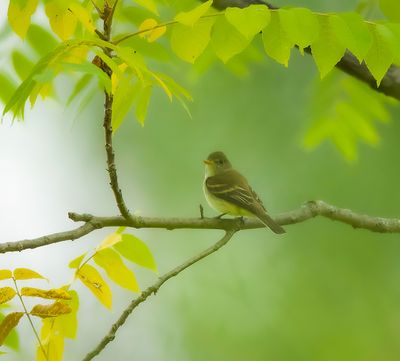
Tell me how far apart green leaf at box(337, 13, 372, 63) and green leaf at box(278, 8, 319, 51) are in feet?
0.40

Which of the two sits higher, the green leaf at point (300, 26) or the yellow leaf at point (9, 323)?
the green leaf at point (300, 26)

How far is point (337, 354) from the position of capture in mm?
8375

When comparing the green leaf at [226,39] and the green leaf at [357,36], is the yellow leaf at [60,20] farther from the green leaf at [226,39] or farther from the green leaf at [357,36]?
the green leaf at [357,36]

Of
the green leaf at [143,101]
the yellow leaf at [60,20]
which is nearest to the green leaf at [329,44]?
the green leaf at [143,101]

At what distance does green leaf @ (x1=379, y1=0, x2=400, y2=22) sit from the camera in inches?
163

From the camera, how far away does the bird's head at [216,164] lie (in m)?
7.88

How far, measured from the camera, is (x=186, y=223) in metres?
3.95

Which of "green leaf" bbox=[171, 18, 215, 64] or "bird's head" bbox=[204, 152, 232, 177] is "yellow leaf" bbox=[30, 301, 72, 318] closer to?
"green leaf" bbox=[171, 18, 215, 64]

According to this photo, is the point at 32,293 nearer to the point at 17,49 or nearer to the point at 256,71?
the point at 17,49

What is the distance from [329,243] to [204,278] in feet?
5.05

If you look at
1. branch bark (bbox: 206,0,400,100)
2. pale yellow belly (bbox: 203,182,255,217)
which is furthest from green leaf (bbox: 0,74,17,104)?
pale yellow belly (bbox: 203,182,255,217)

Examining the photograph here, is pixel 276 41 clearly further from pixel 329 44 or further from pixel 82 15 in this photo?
pixel 82 15

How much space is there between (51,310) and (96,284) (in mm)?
440

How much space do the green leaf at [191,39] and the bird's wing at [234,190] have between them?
290 centimetres
